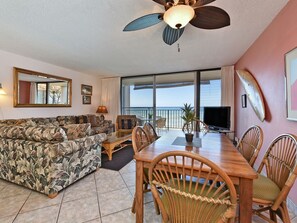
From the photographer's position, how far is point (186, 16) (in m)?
1.34

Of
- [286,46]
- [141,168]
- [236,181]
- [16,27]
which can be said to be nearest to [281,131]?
[286,46]

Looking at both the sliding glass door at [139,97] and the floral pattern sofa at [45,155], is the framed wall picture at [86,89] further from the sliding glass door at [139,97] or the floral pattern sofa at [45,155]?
the floral pattern sofa at [45,155]

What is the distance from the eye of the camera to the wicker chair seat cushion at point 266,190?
115cm

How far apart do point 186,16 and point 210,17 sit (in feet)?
1.09

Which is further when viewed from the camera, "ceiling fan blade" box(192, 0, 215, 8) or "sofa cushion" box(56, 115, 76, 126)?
"sofa cushion" box(56, 115, 76, 126)

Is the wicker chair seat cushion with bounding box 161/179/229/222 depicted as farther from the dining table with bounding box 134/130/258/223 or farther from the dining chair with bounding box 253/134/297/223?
the dining chair with bounding box 253/134/297/223

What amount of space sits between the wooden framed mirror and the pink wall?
4.79 meters

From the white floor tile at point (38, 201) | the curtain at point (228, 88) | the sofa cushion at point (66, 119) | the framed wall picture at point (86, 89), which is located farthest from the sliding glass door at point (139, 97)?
the white floor tile at point (38, 201)

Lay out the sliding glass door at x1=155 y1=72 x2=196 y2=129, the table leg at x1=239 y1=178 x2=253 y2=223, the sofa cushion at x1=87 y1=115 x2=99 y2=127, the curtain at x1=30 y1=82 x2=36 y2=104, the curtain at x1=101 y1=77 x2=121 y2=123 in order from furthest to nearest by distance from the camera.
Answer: the curtain at x1=101 y1=77 x2=121 y2=123 < the sliding glass door at x1=155 y1=72 x2=196 y2=129 < the sofa cushion at x1=87 y1=115 x2=99 y2=127 < the curtain at x1=30 y1=82 x2=36 y2=104 < the table leg at x1=239 y1=178 x2=253 y2=223

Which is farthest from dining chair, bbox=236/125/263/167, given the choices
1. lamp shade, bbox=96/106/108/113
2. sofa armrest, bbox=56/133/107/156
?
lamp shade, bbox=96/106/108/113

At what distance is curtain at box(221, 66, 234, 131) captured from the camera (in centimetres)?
420

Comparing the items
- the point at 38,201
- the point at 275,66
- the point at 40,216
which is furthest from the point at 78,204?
the point at 275,66

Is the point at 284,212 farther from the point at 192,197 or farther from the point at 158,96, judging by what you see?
the point at 158,96

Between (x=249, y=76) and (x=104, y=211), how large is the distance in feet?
10.2
